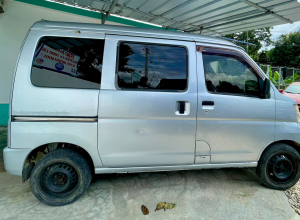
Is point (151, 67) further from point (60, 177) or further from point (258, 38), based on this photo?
point (258, 38)

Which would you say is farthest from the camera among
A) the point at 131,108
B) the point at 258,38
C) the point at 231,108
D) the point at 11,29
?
the point at 258,38

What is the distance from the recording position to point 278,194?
2.74m

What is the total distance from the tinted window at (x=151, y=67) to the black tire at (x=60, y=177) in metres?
1.15

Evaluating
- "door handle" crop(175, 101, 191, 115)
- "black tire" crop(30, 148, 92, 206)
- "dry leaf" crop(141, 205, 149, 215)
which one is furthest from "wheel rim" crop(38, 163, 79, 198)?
"door handle" crop(175, 101, 191, 115)

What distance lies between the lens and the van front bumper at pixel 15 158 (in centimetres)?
212

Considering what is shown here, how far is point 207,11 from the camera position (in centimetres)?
468

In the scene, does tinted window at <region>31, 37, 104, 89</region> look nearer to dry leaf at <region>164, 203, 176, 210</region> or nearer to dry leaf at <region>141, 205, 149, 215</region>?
dry leaf at <region>141, 205, 149, 215</region>

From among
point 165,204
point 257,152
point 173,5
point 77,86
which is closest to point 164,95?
point 77,86

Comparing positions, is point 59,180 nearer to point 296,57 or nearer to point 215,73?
point 215,73

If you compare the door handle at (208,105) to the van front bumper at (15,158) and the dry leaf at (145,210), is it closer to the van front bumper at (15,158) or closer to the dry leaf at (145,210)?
the dry leaf at (145,210)

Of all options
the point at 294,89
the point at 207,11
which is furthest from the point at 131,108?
the point at 294,89

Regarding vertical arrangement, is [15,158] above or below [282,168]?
above

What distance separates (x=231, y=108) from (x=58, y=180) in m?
2.54

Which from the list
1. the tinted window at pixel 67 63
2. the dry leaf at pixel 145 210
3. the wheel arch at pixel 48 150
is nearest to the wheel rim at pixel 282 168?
the dry leaf at pixel 145 210
